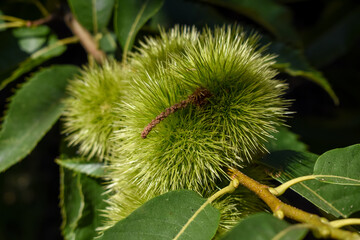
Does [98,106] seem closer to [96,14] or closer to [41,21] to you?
[96,14]

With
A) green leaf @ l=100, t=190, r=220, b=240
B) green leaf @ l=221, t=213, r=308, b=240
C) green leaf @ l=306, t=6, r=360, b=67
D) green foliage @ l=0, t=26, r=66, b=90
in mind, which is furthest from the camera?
green leaf @ l=306, t=6, r=360, b=67

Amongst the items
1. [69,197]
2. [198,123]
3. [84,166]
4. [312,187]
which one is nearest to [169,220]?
[198,123]

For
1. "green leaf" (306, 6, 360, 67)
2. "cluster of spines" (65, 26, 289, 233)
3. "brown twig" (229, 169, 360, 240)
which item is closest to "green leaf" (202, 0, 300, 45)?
"green leaf" (306, 6, 360, 67)

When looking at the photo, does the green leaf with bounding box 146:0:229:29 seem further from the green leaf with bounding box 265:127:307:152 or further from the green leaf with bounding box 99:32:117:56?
the green leaf with bounding box 265:127:307:152

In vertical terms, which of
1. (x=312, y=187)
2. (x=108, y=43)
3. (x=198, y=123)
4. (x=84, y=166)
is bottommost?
(x=312, y=187)

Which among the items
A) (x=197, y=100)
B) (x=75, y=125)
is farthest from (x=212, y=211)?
(x=75, y=125)

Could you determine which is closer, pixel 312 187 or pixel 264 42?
pixel 312 187

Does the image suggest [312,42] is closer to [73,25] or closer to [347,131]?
[347,131]
